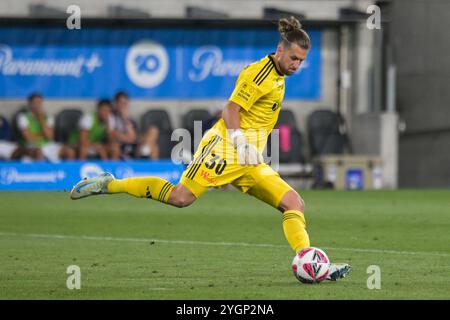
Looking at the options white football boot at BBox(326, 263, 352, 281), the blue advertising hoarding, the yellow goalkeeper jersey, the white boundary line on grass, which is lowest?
white football boot at BBox(326, 263, 352, 281)

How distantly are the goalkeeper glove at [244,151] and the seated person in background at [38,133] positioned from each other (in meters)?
16.6

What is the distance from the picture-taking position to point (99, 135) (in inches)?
1019

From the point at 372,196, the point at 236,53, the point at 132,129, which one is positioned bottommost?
the point at 372,196

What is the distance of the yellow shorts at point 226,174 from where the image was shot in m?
9.44

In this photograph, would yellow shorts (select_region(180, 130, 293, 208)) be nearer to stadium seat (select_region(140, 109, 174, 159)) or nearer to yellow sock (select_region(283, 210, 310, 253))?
yellow sock (select_region(283, 210, 310, 253))

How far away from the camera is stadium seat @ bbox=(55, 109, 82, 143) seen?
2683 centimetres

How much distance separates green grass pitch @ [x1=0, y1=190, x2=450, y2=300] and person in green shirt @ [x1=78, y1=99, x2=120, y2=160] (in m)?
4.68

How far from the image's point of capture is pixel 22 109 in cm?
2633

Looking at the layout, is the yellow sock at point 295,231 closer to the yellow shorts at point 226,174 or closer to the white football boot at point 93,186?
the yellow shorts at point 226,174

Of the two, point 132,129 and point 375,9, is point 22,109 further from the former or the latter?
point 375,9

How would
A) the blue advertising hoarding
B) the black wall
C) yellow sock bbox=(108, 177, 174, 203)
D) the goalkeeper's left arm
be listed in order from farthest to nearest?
the black wall
the blue advertising hoarding
yellow sock bbox=(108, 177, 174, 203)
the goalkeeper's left arm

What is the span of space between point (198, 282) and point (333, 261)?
2098mm

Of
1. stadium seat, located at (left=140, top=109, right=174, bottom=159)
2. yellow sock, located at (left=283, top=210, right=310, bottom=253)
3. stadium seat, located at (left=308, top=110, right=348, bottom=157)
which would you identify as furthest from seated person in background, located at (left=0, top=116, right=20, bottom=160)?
yellow sock, located at (left=283, top=210, right=310, bottom=253)
